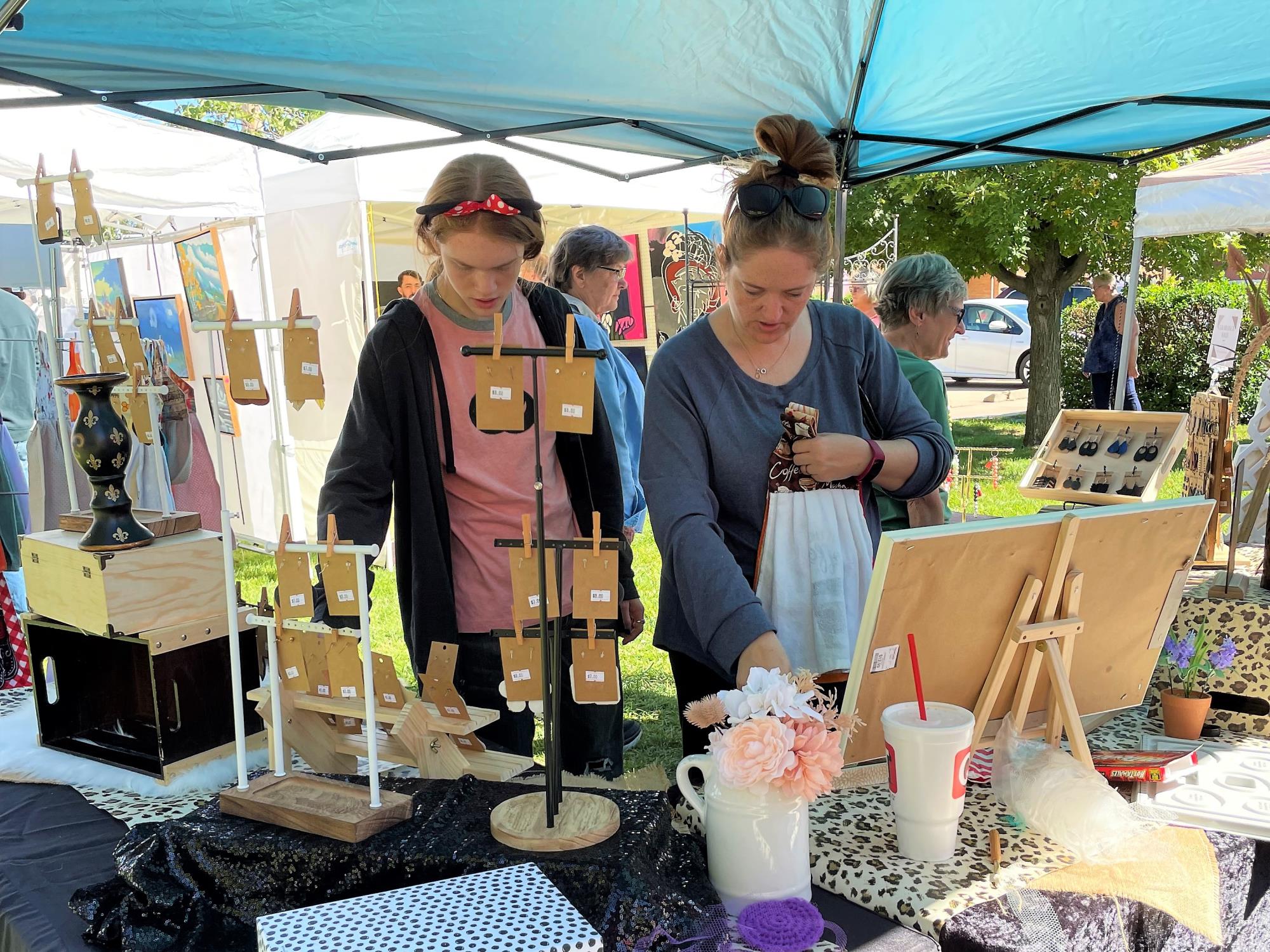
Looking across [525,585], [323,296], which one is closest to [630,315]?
[323,296]

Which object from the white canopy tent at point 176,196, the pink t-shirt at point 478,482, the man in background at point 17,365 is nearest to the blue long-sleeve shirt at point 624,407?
the pink t-shirt at point 478,482

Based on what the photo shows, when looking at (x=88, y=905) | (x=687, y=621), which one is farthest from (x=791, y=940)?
(x=88, y=905)

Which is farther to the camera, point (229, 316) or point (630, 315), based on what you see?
point (630, 315)

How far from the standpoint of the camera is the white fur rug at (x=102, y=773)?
5.01 ft

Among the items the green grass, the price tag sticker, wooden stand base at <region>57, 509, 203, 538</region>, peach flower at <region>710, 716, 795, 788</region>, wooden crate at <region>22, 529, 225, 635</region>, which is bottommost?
the green grass

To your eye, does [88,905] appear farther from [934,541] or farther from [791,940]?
[934,541]

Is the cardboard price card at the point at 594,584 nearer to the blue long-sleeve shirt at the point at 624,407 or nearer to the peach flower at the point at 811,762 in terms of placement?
the peach flower at the point at 811,762

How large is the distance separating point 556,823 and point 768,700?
0.98ft

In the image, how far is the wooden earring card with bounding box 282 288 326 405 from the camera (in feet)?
4.12

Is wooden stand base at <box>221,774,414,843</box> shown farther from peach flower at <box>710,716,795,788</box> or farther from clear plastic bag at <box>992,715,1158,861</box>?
clear plastic bag at <box>992,715,1158,861</box>

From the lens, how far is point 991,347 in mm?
14609

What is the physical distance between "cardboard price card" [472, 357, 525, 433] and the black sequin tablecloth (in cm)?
48

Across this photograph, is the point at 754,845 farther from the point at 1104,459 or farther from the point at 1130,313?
the point at 1130,313

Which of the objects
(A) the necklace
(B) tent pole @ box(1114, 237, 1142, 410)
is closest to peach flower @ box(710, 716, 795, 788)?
(A) the necklace
